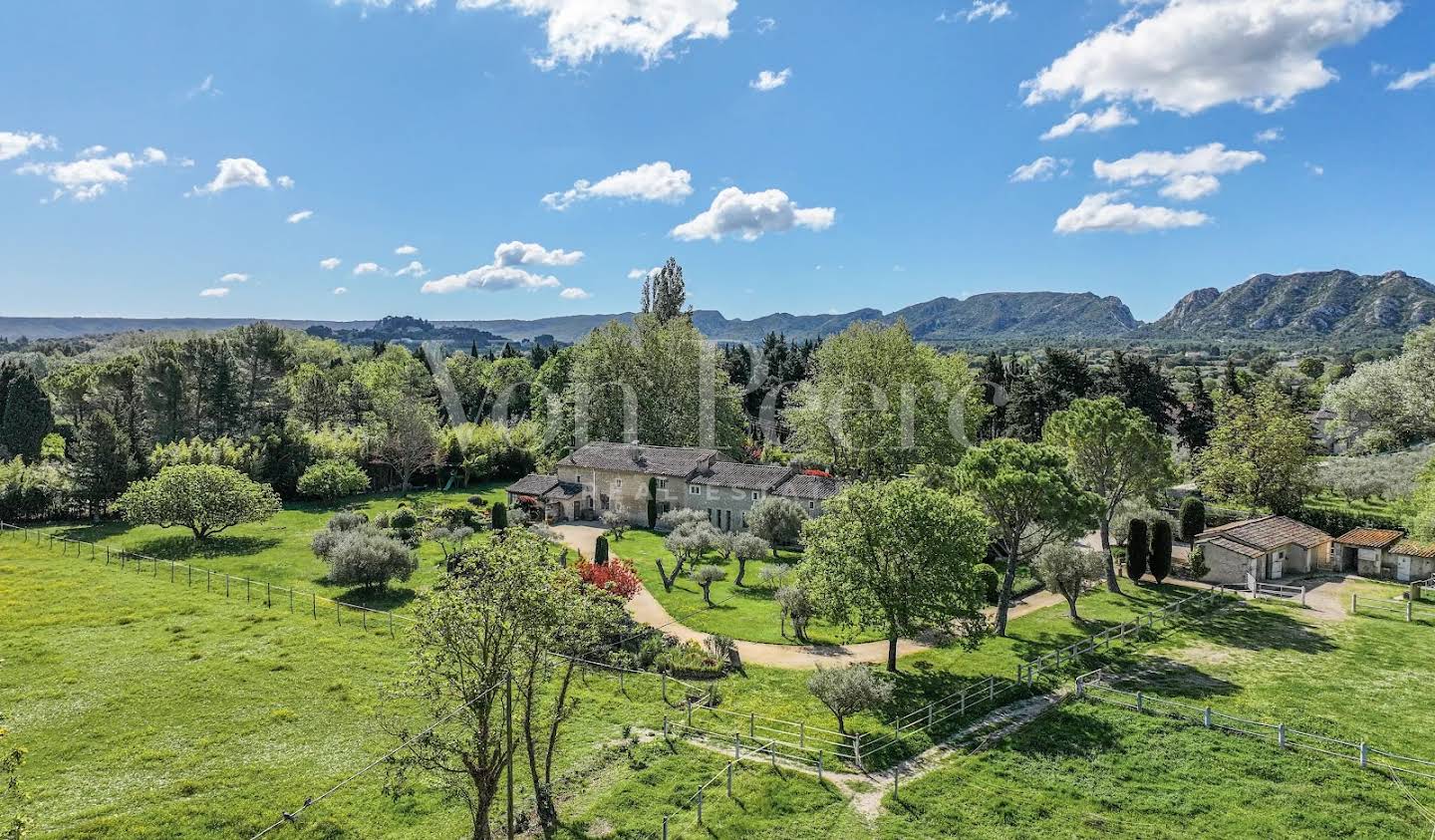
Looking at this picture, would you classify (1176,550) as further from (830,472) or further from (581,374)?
(581,374)

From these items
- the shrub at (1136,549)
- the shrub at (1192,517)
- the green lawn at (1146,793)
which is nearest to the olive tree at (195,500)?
the green lawn at (1146,793)

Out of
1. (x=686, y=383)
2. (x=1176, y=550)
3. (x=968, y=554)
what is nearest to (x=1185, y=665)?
(x=968, y=554)

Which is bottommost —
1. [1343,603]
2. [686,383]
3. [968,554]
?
[1343,603]

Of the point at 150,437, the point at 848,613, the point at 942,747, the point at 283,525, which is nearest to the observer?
the point at 942,747

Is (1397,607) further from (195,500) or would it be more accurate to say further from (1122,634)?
(195,500)

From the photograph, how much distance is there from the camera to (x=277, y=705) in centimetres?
2320

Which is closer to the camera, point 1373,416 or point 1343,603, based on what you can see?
point 1343,603

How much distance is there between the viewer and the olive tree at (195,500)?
4347cm

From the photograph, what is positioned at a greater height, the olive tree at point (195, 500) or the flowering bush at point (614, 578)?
the olive tree at point (195, 500)

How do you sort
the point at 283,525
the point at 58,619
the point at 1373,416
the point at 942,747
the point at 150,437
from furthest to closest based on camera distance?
the point at 150,437 → the point at 1373,416 → the point at 283,525 → the point at 58,619 → the point at 942,747

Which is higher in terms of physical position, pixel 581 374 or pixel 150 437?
pixel 581 374

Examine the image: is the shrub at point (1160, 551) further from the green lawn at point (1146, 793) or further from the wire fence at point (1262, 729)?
the green lawn at point (1146, 793)

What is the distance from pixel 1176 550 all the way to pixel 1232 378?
122 ft

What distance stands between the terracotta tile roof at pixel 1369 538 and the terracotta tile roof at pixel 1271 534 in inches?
34.8
